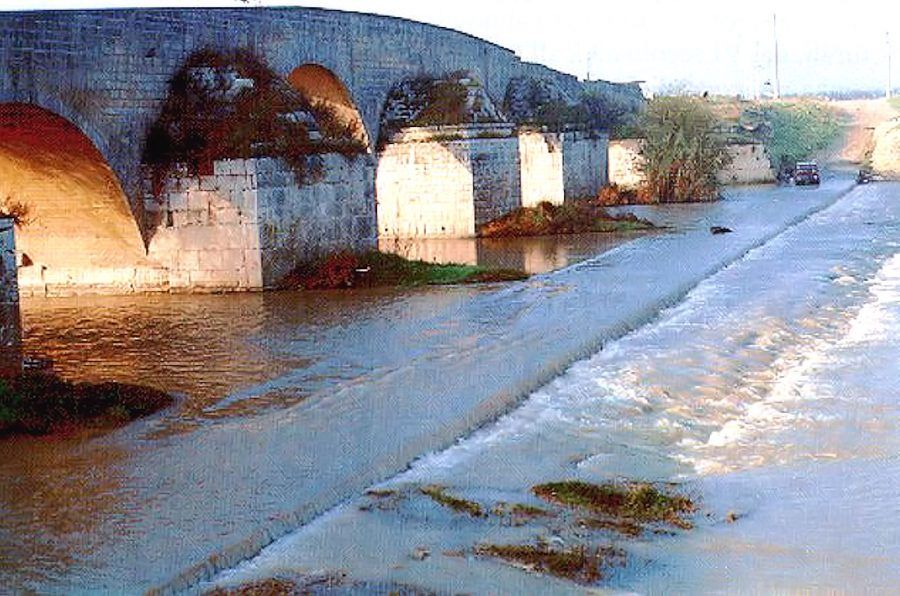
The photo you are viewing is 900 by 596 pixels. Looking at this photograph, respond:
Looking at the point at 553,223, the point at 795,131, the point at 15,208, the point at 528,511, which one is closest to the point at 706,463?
the point at 528,511

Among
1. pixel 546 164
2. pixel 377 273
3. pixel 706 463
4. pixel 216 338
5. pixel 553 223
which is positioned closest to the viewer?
pixel 706 463

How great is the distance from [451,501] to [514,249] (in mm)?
15496

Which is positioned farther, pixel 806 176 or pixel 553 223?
pixel 806 176

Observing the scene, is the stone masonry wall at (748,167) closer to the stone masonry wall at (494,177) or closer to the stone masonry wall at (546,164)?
the stone masonry wall at (546,164)

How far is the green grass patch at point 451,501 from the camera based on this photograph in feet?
25.2

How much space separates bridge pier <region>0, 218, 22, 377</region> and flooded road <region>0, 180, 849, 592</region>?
88cm

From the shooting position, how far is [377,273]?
1828 centimetres

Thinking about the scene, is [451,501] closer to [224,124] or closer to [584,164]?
[224,124]

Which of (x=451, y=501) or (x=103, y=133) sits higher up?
(x=103, y=133)

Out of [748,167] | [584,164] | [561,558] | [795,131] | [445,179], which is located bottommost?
[561,558]

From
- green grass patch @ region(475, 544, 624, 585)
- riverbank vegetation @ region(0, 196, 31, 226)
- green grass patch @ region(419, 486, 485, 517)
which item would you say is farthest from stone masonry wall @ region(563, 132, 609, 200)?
green grass patch @ region(475, 544, 624, 585)

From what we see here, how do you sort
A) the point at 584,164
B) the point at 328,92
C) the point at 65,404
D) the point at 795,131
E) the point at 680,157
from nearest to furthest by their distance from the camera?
the point at 65,404
the point at 328,92
the point at 584,164
the point at 680,157
the point at 795,131

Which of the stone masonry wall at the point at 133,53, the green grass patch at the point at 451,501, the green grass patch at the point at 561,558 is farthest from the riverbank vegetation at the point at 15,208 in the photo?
the green grass patch at the point at 561,558

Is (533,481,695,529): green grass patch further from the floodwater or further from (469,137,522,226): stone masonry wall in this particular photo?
(469,137,522,226): stone masonry wall
